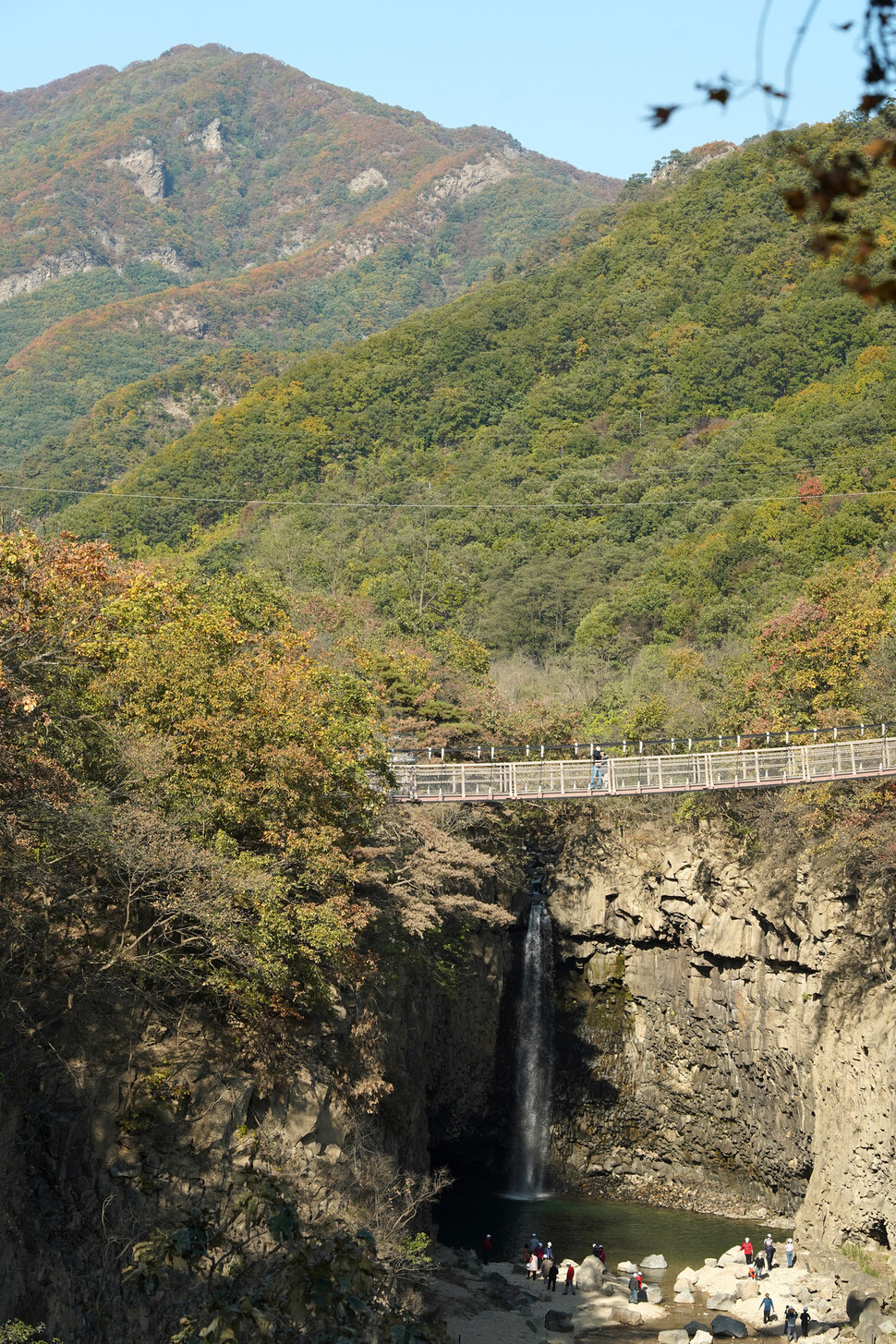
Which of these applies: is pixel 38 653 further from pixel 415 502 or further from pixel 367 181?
pixel 367 181

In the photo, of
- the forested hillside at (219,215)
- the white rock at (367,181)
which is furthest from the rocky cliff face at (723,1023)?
the white rock at (367,181)

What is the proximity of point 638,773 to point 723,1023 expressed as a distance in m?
8.32

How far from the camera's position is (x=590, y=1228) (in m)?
26.6

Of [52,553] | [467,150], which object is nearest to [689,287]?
[52,553]

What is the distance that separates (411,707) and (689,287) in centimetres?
3913

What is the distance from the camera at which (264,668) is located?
19828 millimetres

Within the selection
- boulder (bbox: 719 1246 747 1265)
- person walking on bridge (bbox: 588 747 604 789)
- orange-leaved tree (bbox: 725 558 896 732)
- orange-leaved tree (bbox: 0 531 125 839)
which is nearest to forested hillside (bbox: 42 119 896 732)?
orange-leaved tree (bbox: 725 558 896 732)

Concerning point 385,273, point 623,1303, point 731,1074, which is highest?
point 385,273

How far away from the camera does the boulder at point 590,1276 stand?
2294 cm

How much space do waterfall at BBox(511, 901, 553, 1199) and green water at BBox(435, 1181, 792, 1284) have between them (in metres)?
1.06

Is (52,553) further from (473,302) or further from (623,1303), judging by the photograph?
(473,302)

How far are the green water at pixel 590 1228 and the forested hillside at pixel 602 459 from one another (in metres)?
11.0

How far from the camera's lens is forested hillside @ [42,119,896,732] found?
1724 inches

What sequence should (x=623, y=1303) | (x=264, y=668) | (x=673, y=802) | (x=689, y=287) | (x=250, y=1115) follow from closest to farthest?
1. (x=250, y=1115)
2. (x=264, y=668)
3. (x=623, y=1303)
4. (x=673, y=802)
5. (x=689, y=287)
